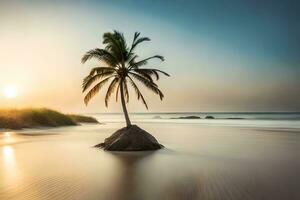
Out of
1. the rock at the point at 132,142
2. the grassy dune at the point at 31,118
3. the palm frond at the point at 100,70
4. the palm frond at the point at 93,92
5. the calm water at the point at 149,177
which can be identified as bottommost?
the calm water at the point at 149,177

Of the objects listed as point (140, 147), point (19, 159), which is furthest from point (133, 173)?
point (140, 147)

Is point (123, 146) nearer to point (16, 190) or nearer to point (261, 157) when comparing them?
point (261, 157)

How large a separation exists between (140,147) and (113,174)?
Result: 7.71m

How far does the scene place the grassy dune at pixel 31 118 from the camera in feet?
131

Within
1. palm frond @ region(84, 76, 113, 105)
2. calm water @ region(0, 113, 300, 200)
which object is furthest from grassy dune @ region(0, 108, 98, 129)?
calm water @ region(0, 113, 300, 200)

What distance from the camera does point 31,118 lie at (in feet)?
141

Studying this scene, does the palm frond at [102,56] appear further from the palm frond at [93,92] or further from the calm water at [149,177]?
the calm water at [149,177]

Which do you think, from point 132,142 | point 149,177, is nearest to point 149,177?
point 149,177

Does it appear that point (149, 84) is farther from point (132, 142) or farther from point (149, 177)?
point (149, 177)

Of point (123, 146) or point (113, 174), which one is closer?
point (113, 174)

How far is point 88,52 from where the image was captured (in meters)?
22.2

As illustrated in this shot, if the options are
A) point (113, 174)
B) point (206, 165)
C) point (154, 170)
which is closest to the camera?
point (113, 174)

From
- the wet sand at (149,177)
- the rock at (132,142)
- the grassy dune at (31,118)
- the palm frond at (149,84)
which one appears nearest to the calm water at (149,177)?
the wet sand at (149,177)

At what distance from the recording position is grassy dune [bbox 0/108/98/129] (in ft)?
131
